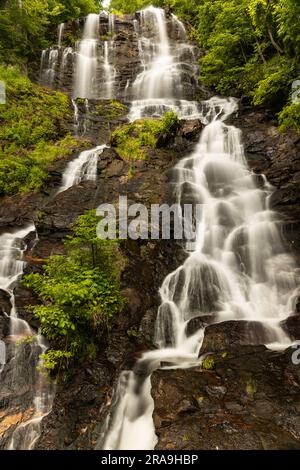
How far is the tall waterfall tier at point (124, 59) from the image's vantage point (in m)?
19.0

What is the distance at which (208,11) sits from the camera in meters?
17.6

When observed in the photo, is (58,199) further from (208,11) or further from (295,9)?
(208,11)

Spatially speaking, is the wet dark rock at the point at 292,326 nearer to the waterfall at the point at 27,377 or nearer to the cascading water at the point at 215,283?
the cascading water at the point at 215,283

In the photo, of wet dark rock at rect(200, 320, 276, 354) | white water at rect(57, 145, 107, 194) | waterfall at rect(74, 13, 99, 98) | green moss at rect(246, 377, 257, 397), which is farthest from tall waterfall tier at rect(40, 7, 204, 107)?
green moss at rect(246, 377, 257, 397)

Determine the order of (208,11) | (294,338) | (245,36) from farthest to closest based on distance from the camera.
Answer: (208,11) → (245,36) → (294,338)

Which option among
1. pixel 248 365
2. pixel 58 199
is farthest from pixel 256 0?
pixel 248 365

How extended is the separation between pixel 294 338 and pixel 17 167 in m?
10.1

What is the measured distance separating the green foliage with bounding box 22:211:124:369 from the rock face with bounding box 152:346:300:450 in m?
1.40

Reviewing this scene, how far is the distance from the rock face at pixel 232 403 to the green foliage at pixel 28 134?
8.57m

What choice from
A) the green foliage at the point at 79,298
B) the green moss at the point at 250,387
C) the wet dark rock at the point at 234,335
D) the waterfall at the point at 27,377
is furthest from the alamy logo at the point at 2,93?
the green moss at the point at 250,387

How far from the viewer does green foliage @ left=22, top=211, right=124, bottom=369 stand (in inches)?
195
